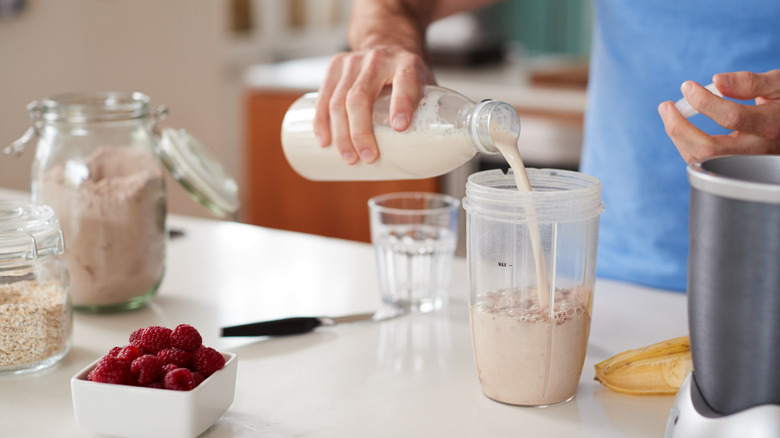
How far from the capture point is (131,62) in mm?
3510

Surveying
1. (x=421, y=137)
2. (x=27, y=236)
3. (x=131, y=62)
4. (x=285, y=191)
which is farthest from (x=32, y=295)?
(x=131, y=62)

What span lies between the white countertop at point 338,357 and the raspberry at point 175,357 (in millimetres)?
66

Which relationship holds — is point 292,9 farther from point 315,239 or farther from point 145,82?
point 315,239

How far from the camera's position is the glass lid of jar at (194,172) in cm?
105

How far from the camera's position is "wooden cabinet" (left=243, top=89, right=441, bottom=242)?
3051 mm

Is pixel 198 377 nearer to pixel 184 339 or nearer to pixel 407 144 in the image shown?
pixel 184 339

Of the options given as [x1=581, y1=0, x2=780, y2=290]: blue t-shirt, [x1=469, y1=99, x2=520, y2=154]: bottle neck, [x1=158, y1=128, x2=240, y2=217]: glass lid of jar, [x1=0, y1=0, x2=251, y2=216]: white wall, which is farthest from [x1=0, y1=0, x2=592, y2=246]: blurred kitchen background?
[x1=469, y1=99, x2=520, y2=154]: bottle neck

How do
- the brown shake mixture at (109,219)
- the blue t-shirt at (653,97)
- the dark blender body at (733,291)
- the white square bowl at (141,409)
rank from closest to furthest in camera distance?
the dark blender body at (733,291)
the white square bowl at (141,409)
the brown shake mixture at (109,219)
the blue t-shirt at (653,97)

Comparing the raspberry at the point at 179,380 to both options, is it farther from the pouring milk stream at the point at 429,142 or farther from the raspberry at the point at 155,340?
the pouring milk stream at the point at 429,142

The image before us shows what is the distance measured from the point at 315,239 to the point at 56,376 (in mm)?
593

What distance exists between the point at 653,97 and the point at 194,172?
0.76 m

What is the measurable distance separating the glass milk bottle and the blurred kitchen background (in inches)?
68.9

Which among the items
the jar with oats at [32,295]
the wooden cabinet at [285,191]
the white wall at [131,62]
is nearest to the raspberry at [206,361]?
the jar with oats at [32,295]

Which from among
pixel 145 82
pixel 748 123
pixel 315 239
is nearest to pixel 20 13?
pixel 145 82
